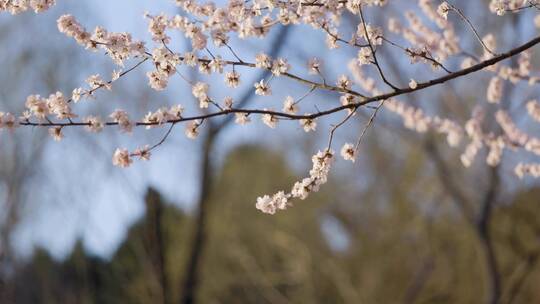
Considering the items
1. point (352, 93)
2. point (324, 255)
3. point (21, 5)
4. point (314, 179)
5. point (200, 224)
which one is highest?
point (324, 255)

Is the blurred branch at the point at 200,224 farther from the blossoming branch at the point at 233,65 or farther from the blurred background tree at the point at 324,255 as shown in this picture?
the blossoming branch at the point at 233,65

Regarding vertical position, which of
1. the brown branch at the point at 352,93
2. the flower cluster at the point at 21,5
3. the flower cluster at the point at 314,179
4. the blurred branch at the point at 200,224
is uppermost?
the blurred branch at the point at 200,224

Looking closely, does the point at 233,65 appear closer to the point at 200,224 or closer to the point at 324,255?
the point at 200,224

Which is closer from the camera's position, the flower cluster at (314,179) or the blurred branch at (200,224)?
the flower cluster at (314,179)

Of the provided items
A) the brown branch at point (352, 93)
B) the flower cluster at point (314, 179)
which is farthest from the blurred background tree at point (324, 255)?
the brown branch at point (352, 93)

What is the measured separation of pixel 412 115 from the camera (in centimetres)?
471

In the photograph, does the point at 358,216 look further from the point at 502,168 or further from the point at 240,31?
the point at 240,31

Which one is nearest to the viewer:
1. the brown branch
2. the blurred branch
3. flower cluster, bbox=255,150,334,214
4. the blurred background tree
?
the brown branch

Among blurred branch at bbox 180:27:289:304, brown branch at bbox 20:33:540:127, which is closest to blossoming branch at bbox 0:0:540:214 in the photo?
brown branch at bbox 20:33:540:127

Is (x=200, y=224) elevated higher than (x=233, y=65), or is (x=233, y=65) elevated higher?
(x=200, y=224)

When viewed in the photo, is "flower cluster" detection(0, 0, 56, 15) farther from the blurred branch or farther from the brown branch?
A: the blurred branch

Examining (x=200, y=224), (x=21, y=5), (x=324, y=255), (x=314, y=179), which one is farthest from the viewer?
(x=324, y=255)

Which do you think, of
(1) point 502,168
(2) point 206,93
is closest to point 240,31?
(2) point 206,93

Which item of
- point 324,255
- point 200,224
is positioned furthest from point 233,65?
point 324,255
